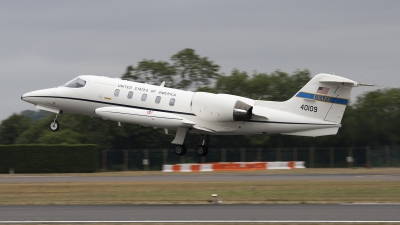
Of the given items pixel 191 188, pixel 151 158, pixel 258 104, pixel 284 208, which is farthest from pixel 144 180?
pixel 151 158

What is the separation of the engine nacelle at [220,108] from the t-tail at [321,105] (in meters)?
0.99

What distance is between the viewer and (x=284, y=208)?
70.6 feet

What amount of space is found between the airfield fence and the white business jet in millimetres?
10981

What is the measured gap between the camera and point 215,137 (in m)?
57.3

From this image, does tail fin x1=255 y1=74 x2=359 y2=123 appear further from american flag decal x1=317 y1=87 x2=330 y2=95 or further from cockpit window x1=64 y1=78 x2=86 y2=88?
cockpit window x1=64 y1=78 x2=86 y2=88

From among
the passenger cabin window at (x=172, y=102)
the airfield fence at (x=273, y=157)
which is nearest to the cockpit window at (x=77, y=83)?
the passenger cabin window at (x=172, y=102)

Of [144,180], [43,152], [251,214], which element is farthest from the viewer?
[43,152]

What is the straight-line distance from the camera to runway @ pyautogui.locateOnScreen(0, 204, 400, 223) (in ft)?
63.2

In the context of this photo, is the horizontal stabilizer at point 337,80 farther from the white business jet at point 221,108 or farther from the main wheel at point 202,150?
the main wheel at point 202,150

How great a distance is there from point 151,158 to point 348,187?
2484cm

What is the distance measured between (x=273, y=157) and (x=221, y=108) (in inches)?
533

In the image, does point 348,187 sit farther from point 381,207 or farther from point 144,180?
point 144,180

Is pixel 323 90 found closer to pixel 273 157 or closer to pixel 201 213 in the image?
pixel 273 157

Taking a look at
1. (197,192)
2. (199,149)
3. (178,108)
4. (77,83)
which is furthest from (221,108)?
(197,192)
